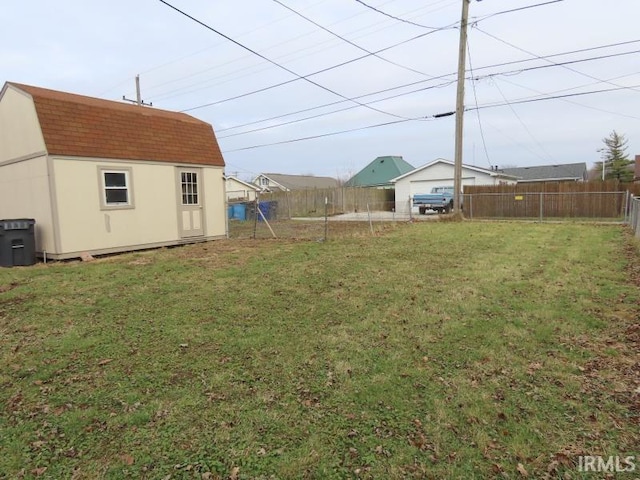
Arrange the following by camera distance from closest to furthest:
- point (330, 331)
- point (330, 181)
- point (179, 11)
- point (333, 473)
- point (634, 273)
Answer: point (333, 473) < point (330, 331) < point (634, 273) < point (179, 11) < point (330, 181)

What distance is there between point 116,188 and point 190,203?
2.49m

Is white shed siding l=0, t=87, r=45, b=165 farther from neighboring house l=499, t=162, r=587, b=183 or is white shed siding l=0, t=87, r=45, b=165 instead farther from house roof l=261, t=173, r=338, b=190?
house roof l=261, t=173, r=338, b=190

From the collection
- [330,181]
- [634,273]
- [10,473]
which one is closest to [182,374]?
[10,473]

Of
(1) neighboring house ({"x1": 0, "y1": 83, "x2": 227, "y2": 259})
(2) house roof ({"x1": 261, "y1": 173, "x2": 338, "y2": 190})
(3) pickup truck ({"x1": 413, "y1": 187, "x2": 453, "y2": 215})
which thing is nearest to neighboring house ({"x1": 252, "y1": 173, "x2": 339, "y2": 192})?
(2) house roof ({"x1": 261, "y1": 173, "x2": 338, "y2": 190})

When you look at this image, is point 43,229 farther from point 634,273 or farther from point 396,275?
point 634,273

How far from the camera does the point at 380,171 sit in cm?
4944

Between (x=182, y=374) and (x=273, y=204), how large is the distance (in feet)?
78.6

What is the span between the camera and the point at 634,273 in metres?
7.21

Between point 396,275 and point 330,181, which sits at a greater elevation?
point 330,181

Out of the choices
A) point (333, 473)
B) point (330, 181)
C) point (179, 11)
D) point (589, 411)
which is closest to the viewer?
point (333, 473)

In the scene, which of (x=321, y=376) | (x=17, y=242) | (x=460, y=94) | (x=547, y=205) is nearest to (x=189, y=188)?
(x=17, y=242)

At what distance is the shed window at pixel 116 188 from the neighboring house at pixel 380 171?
3827cm

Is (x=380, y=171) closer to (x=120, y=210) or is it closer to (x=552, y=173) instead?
(x=552, y=173)

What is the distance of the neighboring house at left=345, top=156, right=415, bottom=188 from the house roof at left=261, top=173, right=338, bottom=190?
8308mm
